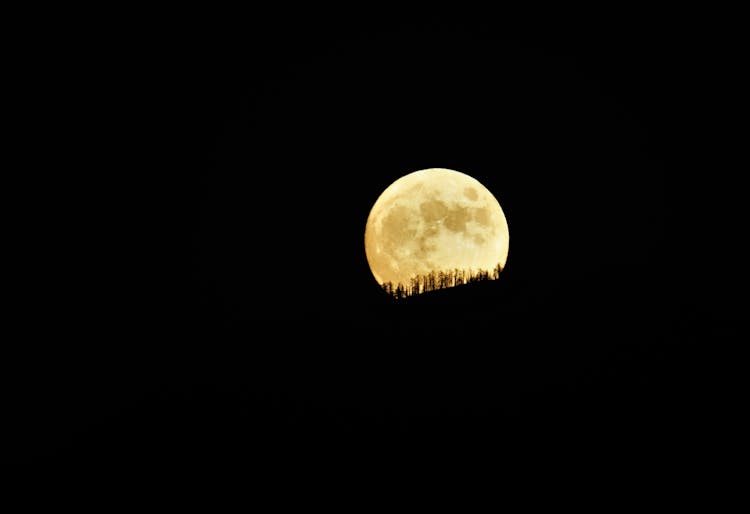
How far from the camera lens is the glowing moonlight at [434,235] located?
27.9ft

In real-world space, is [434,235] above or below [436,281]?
above

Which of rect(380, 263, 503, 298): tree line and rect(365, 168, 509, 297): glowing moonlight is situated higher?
rect(365, 168, 509, 297): glowing moonlight

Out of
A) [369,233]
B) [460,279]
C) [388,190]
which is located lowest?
[460,279]

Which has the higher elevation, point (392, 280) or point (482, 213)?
point (482, 213)

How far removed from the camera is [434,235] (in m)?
8.52

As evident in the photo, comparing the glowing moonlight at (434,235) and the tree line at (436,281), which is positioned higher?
the glowing moonlight at (434,235)

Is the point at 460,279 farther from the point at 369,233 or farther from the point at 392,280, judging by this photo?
the point at 369,233

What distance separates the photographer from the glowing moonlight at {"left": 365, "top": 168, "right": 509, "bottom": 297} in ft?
27.9

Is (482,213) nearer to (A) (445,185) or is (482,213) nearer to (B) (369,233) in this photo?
(A) (445,185)

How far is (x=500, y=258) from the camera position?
8953 mm

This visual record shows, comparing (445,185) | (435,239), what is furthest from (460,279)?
(445,185)

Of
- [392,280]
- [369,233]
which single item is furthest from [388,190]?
[392,280]

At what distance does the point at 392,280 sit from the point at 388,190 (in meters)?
1.32

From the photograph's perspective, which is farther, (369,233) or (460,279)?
(369,233)
